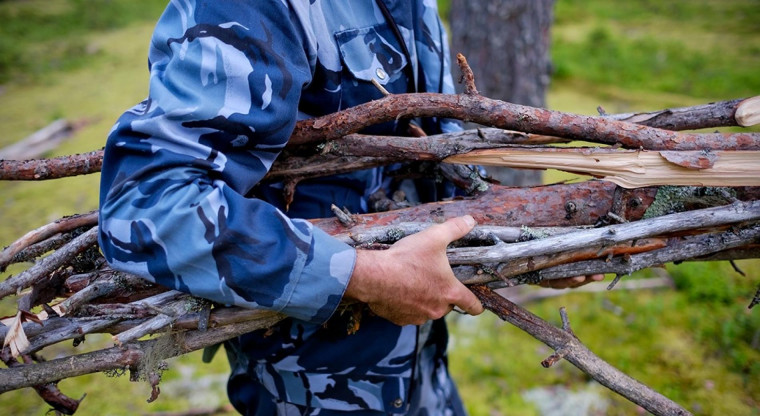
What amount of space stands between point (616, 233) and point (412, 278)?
0.70 metres

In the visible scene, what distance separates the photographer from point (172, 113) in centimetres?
131

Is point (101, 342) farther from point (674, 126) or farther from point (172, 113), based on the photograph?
point (674, 126)

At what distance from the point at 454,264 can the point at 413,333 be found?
51 centimetres

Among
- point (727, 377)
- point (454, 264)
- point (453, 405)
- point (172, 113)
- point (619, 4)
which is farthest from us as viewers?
point (619, 4)

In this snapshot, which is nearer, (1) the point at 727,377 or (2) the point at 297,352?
(2) the point at 297,352

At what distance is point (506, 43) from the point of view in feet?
13.7

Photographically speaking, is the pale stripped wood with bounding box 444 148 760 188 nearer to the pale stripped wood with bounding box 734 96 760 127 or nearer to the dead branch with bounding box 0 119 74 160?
the pale stripped wood with bounding box 734 96 760 127

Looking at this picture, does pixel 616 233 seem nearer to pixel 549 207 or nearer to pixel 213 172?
pixel 549 207

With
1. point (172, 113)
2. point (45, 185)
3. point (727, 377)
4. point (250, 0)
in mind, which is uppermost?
point (250, 0)

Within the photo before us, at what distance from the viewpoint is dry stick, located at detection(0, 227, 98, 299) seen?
1719 mm

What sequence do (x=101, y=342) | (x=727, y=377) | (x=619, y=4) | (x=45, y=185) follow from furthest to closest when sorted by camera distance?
(x=619, y=4), (x=45, y=185), (x=101, y=342), (x=727, y=377)

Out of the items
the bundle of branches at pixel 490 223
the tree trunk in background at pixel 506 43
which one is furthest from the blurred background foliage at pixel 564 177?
the bundle of branches at pixel 490 223

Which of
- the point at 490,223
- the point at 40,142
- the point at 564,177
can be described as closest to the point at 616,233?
the point at 490,223

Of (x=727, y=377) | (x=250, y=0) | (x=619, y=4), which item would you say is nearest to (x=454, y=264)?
(x=250, y=0)
